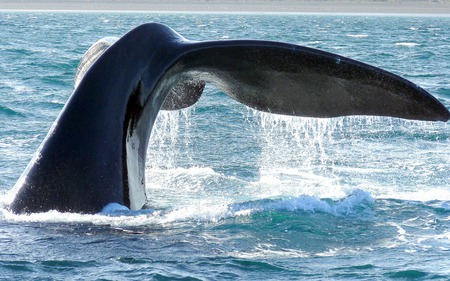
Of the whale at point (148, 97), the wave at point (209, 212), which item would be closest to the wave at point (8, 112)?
the wave at point (209, 212)

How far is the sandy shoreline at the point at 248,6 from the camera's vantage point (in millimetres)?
116688

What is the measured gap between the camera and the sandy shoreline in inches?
4594

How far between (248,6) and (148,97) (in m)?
117

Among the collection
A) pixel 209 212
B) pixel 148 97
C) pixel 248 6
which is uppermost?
pixel 148 97

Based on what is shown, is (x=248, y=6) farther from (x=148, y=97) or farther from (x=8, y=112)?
(x=148, y=97)

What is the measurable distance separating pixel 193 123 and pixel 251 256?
8735 millimetres

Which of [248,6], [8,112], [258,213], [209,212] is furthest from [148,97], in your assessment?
[248,6]

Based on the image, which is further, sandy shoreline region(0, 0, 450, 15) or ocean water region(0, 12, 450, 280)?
sandy shoreline region(0, 0, 450, 15)

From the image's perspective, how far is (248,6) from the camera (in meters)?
123

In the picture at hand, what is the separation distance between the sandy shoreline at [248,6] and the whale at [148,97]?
106968mm

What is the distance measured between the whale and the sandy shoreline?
10697 centimetres

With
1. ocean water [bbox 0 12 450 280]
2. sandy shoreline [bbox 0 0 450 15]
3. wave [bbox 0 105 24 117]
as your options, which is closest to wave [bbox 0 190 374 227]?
ocean water [bbox 0 12 450 280]

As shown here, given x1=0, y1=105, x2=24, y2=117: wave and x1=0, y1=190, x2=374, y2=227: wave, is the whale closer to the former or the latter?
x1=0, y1=190, x2=374, y2=227: wave

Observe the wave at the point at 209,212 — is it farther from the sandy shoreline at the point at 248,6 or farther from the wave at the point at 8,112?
the sandy shoreline at the point at 248,6
